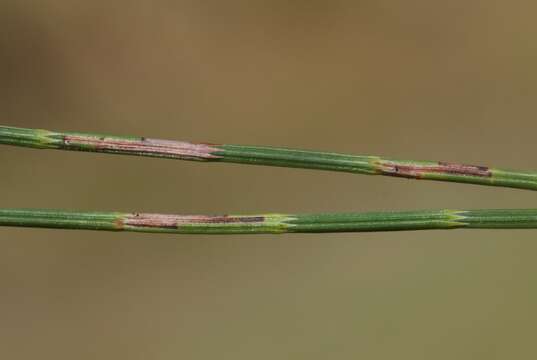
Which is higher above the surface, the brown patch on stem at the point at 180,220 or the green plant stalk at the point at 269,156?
the green plant stalk at the point at 269,156

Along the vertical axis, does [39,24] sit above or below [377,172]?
above

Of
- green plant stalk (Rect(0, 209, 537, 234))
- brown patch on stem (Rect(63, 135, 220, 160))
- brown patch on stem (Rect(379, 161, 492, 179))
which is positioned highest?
brown patch on stem (Rect(63, 135, 220, 160))

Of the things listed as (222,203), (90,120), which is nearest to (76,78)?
(90,120)

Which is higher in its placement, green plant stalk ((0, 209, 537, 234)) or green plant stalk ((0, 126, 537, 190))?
green plant stalk ((0, 126, 537, 190))

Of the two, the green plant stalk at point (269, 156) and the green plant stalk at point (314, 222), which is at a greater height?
the green plant stalk at point (269, 156)

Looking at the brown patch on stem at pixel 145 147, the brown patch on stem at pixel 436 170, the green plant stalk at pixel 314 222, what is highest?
the brown patch on stem at pixel 145 147

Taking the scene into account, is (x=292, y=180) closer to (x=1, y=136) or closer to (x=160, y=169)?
(x=160, y=169)
